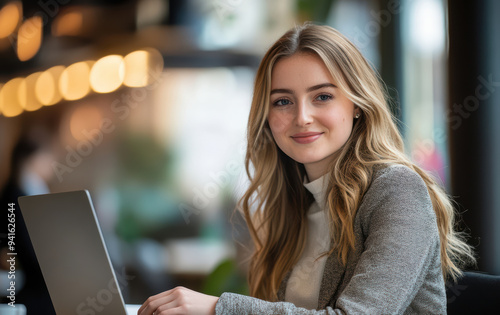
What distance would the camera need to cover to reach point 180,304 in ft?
3.20

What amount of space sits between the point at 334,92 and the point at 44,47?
2794 mm

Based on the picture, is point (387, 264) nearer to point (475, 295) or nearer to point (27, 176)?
point (475, 295)

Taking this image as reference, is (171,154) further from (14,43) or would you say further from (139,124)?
(14,43)

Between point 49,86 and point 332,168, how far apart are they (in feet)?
8.94

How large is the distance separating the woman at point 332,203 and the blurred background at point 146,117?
63.8 inches

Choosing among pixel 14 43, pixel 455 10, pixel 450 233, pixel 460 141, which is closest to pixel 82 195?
pixel 450 233

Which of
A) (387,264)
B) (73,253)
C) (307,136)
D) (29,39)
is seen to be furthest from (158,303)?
(29,39)

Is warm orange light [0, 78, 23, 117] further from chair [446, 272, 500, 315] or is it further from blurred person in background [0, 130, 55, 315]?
chair [446, 272, 500, 315]

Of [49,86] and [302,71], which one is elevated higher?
[49,86]

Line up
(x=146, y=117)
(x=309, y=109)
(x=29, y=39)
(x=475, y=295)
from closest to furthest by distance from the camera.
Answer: (x=475, y=295) < (x=309, y=109) < (x=146, y=117) < (x=29, y=39)

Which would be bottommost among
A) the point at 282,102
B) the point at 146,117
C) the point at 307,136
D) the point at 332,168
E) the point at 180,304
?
the point at 180,304

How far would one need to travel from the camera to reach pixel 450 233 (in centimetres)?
143

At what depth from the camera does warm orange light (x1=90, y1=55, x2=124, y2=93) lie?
3.38 meters

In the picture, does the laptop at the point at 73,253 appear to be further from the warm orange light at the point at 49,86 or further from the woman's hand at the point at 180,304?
the warm orange light at the point at 49,86
